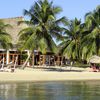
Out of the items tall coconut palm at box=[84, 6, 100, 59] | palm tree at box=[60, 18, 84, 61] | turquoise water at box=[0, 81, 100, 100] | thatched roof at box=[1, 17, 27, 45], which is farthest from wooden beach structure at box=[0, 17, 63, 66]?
turquoise water at box=[0, 81, 100, 100]

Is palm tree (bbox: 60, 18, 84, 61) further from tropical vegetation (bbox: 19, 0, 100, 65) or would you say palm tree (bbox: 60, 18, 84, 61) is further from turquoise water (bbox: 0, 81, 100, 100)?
turquoise water (bbox: 0, 81, 100, 100)

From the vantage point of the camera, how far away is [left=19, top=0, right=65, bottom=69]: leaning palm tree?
1989 inches

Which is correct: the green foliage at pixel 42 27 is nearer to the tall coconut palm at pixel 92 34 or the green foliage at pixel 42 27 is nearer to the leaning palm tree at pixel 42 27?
the leaning palm tree at pixel 42 27

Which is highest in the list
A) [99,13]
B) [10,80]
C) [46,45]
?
[99,13]

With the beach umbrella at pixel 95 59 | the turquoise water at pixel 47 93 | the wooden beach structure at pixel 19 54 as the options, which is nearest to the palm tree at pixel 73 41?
the wooden beach structure at pixel 19 54

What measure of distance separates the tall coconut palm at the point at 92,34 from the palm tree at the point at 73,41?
8337mm

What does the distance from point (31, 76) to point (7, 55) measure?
27885 mm

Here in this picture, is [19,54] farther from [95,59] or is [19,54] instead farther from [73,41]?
[95,59]

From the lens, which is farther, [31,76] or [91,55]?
[91,55]

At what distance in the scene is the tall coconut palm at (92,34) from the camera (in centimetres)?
5306

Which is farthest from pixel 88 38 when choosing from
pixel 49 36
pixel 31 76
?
pixel 31 76

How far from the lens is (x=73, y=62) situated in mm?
72875

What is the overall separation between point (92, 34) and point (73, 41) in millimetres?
12118

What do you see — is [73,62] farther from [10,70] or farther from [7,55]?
[10,70]
